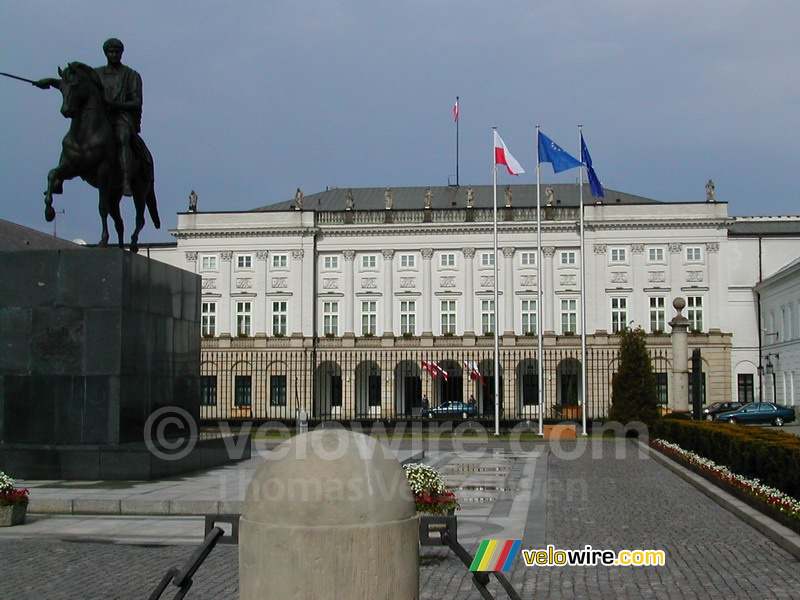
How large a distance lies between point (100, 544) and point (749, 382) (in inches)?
2523

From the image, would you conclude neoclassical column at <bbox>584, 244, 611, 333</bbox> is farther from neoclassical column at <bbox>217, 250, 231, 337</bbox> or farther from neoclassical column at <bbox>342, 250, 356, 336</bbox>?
neoclassical column at <bbox>217, 250, 231, 337</bbox>

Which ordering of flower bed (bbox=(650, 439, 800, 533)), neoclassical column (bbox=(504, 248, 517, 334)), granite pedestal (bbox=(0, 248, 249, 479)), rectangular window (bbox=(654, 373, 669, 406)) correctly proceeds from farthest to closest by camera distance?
neoclassical column (bbox=(504, 248, 517, 334))
rectangular window (bbox=(654, 373, 669, 406))
granite pedestal (bbox=(0, 248, 249, 479))
flower bed (bbox=(650, 439, 800, 533))

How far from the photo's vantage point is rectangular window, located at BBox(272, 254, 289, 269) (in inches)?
2744

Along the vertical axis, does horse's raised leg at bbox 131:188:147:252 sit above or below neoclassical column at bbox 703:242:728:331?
below

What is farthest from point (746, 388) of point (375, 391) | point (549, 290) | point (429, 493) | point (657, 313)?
point (429, 493)

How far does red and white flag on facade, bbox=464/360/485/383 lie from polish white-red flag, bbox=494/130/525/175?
17.0 m

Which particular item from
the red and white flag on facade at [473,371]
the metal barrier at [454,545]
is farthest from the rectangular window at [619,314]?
the metal barrier at [454,545]

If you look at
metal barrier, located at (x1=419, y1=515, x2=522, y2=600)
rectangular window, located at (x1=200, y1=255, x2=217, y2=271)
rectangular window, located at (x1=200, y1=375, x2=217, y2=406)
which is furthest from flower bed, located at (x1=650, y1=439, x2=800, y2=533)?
rectangular window, located at (x1=200, y1=255, x2=217, y2=271)

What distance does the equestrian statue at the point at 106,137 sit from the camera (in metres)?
16.5

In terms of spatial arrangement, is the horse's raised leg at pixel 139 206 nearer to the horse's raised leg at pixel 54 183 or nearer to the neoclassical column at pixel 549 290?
the horse's raised leg at pixel 54 183

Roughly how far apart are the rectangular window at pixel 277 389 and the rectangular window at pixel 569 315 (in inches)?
798

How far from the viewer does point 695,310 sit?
2640 inches

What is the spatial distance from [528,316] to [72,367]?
5417 cm

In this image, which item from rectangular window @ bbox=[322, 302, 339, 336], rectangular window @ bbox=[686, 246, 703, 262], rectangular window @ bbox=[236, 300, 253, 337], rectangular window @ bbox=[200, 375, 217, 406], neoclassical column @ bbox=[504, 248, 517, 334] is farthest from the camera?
rectangular window @ bbox=[236, 300, 253, 337]
